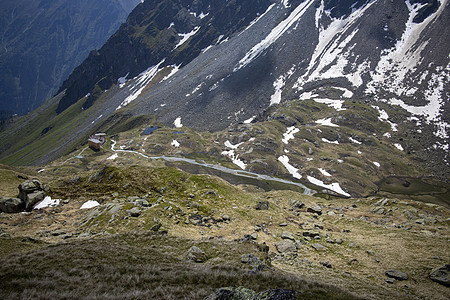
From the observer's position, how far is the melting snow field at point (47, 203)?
3241cm

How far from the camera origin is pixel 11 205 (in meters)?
30.8

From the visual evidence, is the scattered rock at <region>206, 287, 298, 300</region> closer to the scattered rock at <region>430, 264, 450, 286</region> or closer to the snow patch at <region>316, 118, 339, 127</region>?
the scattered rock at <region>430, 264, 450, 286</region>

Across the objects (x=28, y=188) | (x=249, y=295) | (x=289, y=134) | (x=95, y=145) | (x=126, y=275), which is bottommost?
(x=289, y=134)

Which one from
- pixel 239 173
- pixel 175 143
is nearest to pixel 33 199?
pixel 239 173

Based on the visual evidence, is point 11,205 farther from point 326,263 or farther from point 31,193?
point 326,263

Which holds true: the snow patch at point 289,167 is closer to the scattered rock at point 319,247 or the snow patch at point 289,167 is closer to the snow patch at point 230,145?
the snow patch at point 230,145

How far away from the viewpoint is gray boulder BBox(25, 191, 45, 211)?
32.0m

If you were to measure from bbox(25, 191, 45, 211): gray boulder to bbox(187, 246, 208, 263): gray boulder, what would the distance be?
85.1 ft

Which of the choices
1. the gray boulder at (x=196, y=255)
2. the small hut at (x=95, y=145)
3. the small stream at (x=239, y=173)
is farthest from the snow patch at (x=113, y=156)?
the gray boulder at (x=196, y=255)

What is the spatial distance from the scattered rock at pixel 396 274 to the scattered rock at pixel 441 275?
215 centimetres

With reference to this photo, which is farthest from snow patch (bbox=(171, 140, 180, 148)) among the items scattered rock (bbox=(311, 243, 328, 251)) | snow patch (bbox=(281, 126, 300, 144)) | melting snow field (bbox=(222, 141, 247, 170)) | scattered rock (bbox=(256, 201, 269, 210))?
scattered rock (bbox=(311, 243, 328, 251))

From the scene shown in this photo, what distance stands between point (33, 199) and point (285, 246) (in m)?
34.1

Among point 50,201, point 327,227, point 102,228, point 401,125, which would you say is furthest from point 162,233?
point 401,125

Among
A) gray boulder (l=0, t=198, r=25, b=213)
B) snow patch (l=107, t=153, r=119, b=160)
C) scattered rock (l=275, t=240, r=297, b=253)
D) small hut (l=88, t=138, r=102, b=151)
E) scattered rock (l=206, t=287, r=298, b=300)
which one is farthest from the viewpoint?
small hut (l=88, t=138, r=102, b=151)
